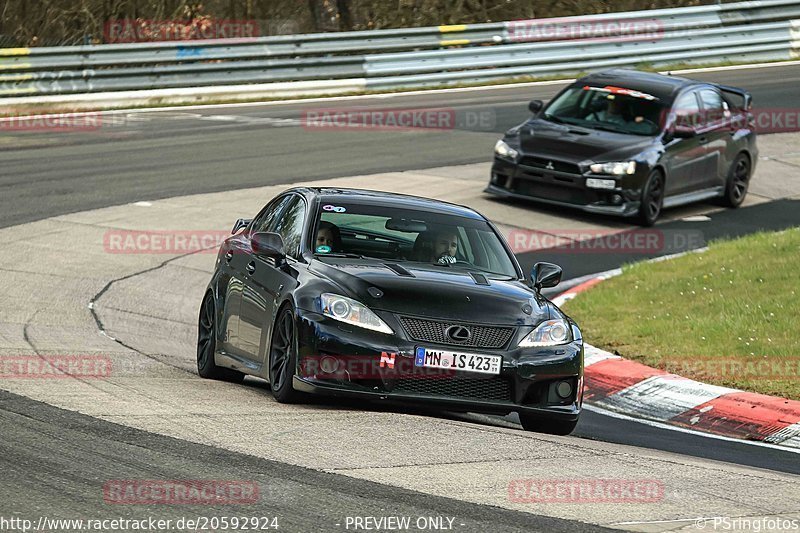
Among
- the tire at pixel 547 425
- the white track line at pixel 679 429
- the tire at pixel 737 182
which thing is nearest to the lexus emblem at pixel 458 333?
the tire at pixel 547 425

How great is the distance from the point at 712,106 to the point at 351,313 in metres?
13.7

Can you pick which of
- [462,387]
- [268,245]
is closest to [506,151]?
[268,245]

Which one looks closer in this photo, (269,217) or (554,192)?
(269,217)

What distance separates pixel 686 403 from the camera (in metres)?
11.0

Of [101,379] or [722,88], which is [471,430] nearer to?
[101,379]

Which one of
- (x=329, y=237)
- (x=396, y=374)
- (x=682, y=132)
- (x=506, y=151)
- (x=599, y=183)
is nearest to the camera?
(x=396, y=374)

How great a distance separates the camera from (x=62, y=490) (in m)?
6.37

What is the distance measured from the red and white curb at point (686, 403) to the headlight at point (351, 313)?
2847 millimetres

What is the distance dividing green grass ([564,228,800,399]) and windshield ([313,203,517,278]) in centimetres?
233

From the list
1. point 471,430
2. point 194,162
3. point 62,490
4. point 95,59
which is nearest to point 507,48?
point 95,59

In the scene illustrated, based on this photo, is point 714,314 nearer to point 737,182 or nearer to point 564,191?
point 564,191

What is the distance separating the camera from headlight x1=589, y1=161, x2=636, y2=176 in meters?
19.3

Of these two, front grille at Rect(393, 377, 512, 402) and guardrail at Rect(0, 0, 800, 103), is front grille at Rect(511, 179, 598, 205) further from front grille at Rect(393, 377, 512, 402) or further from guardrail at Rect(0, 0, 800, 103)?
→ guardrail at Rect(0, 0, 800, 103)

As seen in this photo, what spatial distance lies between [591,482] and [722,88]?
52.2 feet
